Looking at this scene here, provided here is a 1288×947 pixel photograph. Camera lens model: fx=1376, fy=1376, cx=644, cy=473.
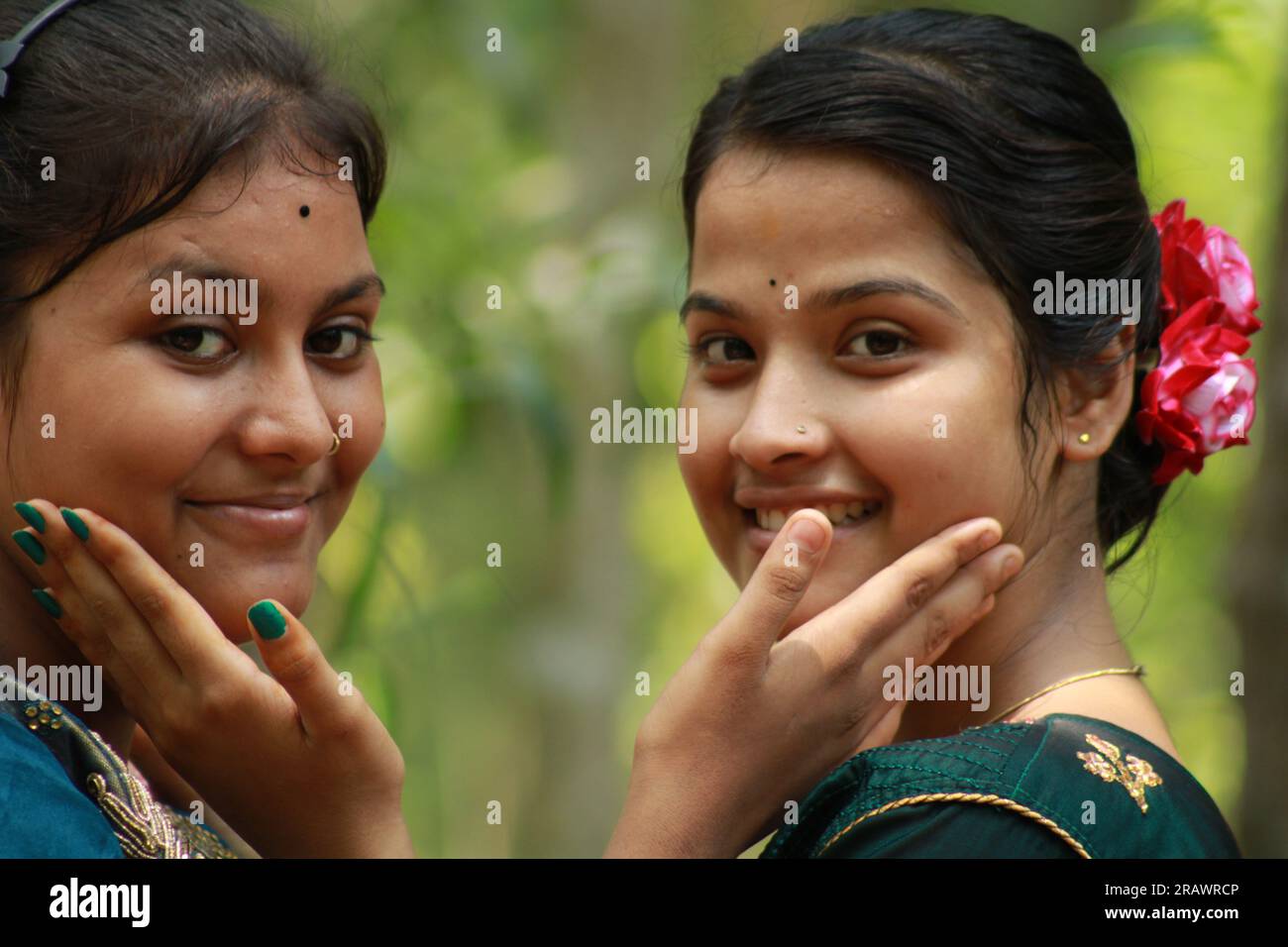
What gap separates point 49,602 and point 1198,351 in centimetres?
212

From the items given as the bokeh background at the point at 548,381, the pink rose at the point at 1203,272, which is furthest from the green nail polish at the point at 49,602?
the pink rose at the point at 1203,272

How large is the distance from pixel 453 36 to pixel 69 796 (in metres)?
3.50

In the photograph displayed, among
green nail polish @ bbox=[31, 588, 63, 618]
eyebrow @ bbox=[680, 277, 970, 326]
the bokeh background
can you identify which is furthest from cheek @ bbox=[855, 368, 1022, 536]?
green nail polish @ bbox=[31, 588, 63, 618]

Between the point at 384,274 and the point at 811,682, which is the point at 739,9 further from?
the point at 811,682

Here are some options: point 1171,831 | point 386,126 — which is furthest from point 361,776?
point 386,126

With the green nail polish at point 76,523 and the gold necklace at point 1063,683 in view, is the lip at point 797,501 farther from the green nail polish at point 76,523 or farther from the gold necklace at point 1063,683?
the green nail polish at point 76,523

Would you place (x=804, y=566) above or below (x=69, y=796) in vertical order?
above

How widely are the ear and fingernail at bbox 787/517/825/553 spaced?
1.73 ft

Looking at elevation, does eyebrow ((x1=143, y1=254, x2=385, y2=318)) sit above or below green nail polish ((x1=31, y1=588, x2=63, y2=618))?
above

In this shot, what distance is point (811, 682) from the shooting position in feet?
7.62

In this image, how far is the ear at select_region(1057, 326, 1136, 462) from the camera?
2494 millimetres

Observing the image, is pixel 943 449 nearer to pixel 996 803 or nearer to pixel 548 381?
pixel 996 803

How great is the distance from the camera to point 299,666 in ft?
7.41

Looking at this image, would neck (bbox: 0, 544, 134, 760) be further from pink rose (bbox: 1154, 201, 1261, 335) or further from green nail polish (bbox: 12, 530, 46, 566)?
pink rose (bbox: 1154, 201, 1261, 335)
